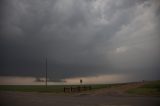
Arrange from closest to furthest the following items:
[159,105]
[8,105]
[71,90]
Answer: [159,105], [8,105], [71,90]

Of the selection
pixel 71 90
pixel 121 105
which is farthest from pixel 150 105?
pixel 71 90

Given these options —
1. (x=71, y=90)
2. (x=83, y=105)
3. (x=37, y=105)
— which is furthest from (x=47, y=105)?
(x=71, y=90)

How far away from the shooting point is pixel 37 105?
22.0 metres

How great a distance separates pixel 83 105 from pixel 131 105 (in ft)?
12.4

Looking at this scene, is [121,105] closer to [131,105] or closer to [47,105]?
[131,105]

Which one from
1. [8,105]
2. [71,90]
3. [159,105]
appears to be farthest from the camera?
[71,90]

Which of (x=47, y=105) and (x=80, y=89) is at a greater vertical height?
(x=80, y=89)

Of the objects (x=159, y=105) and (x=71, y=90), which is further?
(x=71, y=90)

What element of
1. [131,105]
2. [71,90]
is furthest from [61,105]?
[71,90]

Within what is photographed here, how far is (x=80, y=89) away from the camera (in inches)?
1983

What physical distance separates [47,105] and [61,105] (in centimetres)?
120

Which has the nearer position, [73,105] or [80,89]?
[73,105]

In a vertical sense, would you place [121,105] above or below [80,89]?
below

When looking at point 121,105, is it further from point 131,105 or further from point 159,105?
point 159,105
